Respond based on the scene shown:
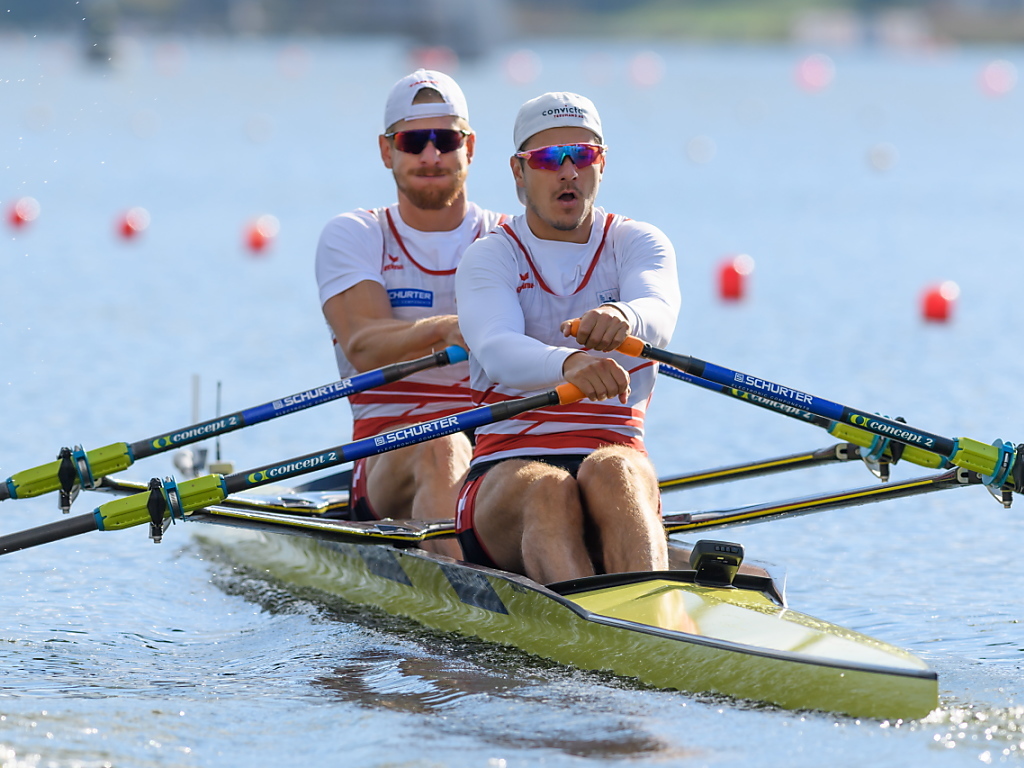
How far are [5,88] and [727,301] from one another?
42513mm

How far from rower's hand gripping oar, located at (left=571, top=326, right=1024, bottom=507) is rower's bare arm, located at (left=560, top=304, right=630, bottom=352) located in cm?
31

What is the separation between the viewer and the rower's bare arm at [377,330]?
20.6ft

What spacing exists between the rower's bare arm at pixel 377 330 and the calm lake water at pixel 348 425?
1035 millimetres

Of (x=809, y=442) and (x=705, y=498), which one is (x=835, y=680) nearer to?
(x=705, y=498)

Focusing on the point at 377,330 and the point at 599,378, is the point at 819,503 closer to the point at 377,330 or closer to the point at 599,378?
the point at 599,378

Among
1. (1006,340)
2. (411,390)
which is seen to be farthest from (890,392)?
(411,390)

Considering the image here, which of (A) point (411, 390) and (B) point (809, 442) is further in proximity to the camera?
(B) point (809, 442)

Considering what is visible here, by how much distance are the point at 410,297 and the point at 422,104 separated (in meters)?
0.78

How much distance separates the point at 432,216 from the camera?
6629mm

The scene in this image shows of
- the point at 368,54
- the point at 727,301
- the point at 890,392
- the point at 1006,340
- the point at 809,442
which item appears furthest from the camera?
the point at 368,54

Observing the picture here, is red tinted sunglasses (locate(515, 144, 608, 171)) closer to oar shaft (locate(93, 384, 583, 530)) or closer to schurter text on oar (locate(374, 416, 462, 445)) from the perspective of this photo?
oar shaft (locate(93, 384, 583, 530))

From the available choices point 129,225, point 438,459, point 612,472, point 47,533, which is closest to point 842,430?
point 612,472

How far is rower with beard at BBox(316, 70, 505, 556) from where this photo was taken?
6465mm

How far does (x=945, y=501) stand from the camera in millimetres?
8414
